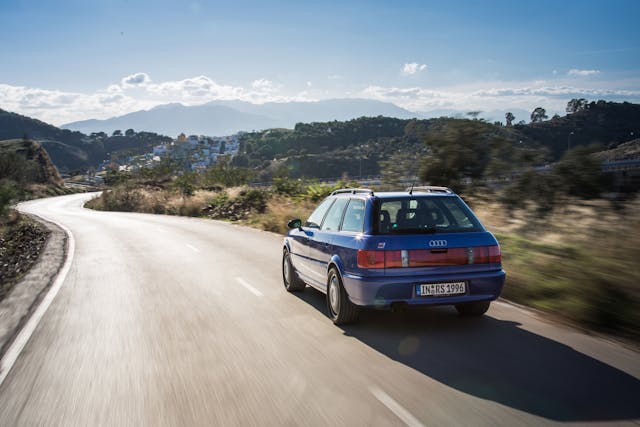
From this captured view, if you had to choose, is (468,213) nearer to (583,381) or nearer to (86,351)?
(583,381)

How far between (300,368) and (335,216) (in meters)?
→ 2.62

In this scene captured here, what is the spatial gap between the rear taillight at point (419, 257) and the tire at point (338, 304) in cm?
58

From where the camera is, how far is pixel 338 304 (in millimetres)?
6520

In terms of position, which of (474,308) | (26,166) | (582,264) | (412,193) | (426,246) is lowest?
(26,166)

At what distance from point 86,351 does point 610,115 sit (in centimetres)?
5192

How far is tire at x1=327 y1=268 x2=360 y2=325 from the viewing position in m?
6.39

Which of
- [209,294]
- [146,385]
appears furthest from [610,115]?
[146,385]

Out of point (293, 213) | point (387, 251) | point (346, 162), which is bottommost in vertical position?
point (346, 162)

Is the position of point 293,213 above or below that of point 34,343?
below

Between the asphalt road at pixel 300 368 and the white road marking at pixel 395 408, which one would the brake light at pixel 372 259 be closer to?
the asphalt road at pixel 300 368

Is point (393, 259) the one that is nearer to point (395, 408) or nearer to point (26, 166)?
point (395, 408)

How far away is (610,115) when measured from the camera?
48750 millimetres

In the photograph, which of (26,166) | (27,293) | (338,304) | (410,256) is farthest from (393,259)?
(26,166)

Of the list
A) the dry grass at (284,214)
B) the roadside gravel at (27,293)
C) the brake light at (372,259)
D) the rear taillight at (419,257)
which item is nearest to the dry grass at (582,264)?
the rear taillight at (419,257)
